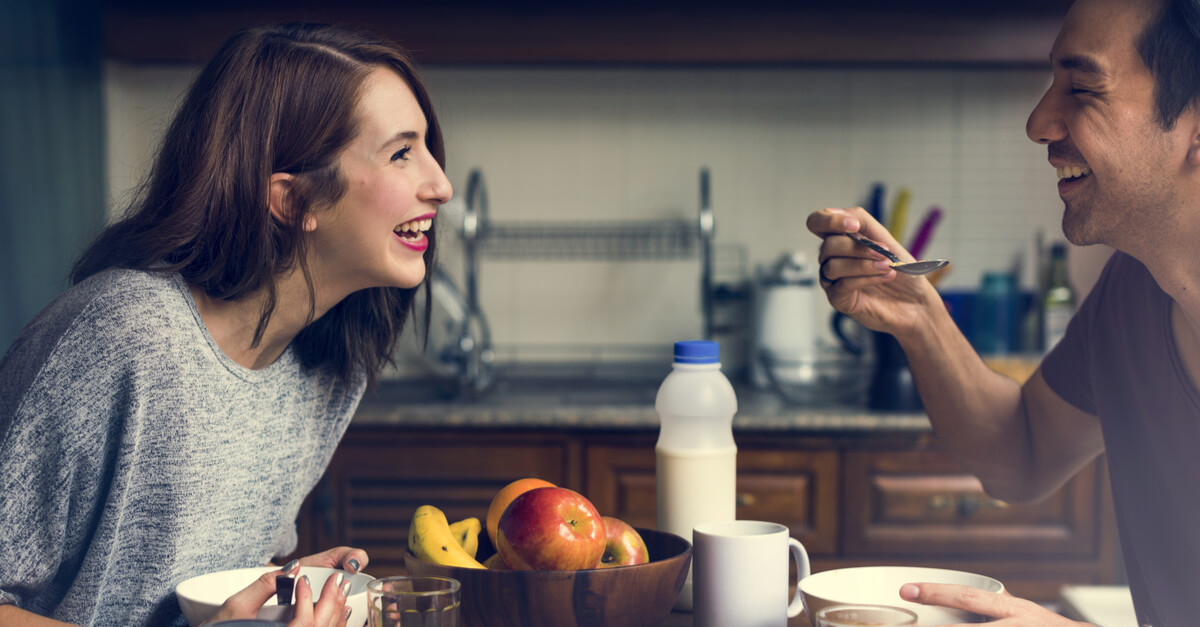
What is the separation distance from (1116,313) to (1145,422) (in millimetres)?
149

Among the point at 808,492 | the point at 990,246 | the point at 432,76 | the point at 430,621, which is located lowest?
the point at 808,492

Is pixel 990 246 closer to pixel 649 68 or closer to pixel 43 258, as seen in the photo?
pixel 649 68

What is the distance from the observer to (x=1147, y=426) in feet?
3.84

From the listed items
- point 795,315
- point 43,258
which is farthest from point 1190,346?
point 43,258

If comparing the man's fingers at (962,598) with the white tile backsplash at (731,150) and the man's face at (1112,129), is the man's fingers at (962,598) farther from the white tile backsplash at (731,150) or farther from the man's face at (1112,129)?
the white tile backsplash at (731,150)

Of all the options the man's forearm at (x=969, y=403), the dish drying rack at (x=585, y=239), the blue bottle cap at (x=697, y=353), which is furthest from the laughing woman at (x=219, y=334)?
the dish drying rack at (x=585, y=239)

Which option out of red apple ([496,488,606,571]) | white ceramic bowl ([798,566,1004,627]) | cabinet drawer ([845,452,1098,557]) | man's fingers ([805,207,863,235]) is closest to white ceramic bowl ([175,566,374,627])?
red apple ([496,488,606,571])

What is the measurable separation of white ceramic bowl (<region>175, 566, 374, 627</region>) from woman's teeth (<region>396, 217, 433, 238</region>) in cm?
44

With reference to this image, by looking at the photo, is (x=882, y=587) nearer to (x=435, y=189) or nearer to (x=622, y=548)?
(x=622, y=548)

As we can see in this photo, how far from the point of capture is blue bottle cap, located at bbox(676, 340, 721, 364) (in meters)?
1.01

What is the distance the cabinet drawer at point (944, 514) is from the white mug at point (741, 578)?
54.6 inches

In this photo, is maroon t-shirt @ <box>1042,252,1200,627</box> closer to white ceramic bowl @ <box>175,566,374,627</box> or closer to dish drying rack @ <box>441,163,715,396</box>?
white ceramic bowl @ <box>175,566,374,627</box>

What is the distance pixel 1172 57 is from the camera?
104 cm

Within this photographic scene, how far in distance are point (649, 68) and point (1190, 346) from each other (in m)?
1.76
